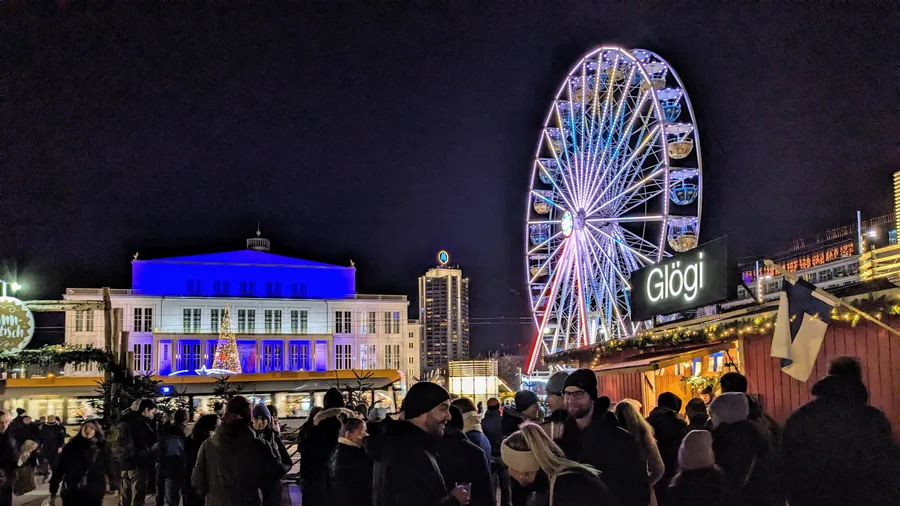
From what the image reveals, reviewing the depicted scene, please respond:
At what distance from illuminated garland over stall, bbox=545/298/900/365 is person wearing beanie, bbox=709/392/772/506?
10.0 feet

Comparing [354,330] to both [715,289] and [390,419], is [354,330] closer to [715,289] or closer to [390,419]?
[715,289]

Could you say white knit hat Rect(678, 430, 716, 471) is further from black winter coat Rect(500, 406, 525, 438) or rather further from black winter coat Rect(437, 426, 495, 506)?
black winter coat Rect(500, 406, 525, 438)

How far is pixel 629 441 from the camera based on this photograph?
4.87 meters

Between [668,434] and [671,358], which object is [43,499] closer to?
[671,358]

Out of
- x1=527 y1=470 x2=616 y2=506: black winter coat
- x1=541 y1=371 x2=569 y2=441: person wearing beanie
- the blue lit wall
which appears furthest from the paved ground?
the blue lit wall

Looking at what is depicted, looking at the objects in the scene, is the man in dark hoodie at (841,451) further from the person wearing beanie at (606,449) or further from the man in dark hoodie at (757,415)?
the person wearing beanie at (606,449)

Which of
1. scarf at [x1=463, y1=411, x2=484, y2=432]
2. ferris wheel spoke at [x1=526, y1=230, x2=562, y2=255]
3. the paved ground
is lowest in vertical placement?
the paved ground

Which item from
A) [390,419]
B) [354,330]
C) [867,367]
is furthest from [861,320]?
[354,330]

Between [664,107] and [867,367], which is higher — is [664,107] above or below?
above

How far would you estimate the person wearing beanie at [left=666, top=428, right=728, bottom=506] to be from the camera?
521cm

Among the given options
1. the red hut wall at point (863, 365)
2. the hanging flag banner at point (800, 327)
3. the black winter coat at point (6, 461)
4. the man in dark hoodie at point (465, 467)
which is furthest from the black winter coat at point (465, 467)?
the black winter coat at point (6, 461)

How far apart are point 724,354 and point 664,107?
12243mm

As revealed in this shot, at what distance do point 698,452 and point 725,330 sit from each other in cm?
779

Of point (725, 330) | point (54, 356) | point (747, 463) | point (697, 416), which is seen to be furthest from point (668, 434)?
point (54, 356)
